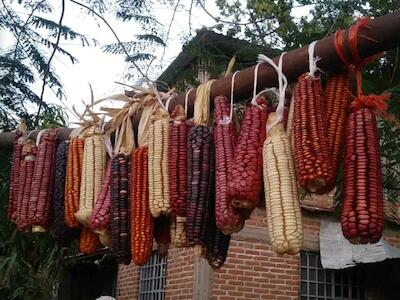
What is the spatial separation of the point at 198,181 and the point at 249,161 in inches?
10.9

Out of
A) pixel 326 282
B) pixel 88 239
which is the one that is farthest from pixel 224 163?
pixel 326 282

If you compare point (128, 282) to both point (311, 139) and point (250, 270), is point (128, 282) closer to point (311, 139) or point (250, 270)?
point (250, 270)

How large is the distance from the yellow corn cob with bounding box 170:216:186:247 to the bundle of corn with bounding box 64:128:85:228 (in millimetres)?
578

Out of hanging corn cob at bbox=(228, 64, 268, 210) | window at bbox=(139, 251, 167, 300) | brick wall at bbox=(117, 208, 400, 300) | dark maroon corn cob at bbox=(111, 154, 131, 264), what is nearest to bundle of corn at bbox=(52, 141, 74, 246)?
dark maroon corn cob at bbox=(111, 154, 131, 264)

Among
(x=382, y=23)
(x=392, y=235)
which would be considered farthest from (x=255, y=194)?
A: (x=392, y=235)

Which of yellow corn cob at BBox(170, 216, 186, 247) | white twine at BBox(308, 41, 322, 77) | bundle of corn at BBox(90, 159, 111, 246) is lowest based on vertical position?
yellow corn cob at BBox(170, 216, 186, 247)

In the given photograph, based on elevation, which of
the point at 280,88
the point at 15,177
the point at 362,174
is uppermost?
the point at 280,88

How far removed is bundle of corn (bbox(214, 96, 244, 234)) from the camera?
184cm

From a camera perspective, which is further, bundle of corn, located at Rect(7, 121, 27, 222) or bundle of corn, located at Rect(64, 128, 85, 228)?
bundle of corn, located at Rect(7, 121, 27, 222)

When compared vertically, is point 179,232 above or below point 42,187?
below

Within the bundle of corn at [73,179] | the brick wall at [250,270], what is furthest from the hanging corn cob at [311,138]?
the brick wall at [250,270]

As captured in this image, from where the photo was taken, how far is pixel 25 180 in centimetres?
286

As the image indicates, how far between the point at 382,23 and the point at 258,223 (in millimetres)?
6149

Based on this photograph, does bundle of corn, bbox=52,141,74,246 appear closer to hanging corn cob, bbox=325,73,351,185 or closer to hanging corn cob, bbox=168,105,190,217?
hanging corn cob, bbox=168,105,190,217
